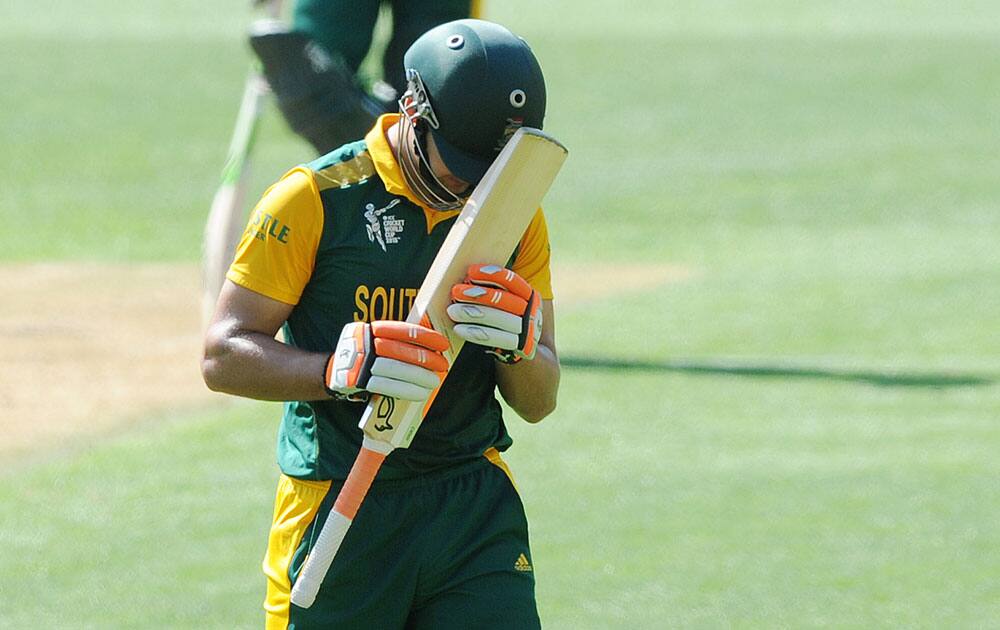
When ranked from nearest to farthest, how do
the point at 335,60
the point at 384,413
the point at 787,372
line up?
the point at 384,413
the point at 335,60
the point at 787,372

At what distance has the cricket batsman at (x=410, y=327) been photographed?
144 inches

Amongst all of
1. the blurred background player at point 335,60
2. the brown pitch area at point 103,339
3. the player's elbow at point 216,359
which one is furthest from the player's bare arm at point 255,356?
the brown pitch area at point 103,339

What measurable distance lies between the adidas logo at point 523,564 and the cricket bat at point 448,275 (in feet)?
1.54

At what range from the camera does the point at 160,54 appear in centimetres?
2342

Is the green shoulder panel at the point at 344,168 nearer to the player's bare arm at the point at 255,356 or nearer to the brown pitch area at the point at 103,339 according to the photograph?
the player's bare arm at the point at 255,356

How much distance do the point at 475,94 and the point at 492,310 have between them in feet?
1.45

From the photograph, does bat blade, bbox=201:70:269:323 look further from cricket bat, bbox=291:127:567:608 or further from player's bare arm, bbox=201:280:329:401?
cricket bat, bbox=291:127:567:608

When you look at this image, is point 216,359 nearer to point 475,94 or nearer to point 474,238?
point 474,238

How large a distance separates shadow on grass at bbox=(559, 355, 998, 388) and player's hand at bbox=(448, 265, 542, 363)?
552 centimetres

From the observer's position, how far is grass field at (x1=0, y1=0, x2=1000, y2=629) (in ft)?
19.7

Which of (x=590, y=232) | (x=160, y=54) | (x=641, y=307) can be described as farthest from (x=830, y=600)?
(x=160, y=54)

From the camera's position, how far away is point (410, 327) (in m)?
3.55

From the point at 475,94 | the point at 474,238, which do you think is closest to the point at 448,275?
the point at 474,238

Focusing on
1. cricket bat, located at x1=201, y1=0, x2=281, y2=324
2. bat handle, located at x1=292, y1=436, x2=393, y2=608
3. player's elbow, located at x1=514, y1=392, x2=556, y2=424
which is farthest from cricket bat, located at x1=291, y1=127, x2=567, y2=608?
cricket bat, located at x1=201, y1=0, x2=281, y2=324
